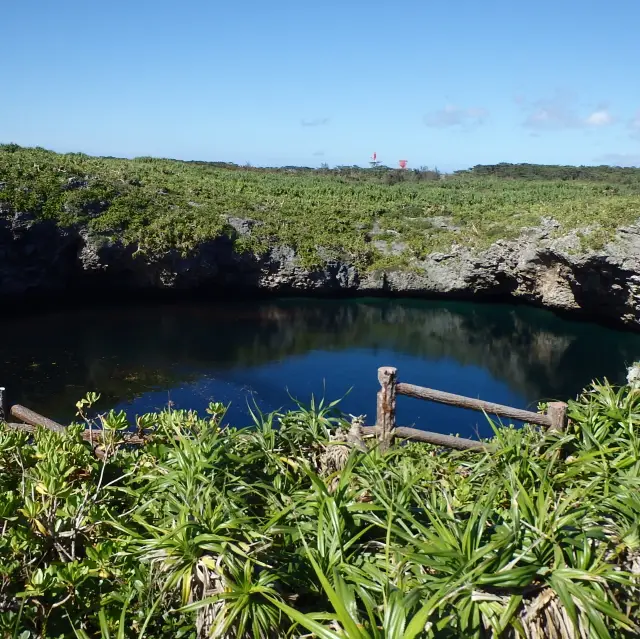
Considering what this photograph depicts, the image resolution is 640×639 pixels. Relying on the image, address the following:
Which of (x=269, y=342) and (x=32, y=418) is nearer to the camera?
(x=32, y=418)

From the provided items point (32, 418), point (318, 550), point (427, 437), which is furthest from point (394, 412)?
point (32, 418)

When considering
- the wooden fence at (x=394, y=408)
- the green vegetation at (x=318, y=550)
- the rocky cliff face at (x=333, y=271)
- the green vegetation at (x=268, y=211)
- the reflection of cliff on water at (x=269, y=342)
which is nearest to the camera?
the green vegetation at (x=318, y=550)

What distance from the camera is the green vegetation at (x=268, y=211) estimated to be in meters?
24.8

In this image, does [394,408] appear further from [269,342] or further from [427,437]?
[269,342]

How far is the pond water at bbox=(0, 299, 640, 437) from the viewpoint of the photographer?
16406 mm

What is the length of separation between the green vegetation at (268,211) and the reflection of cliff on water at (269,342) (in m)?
2.86

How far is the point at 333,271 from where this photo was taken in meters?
28.2

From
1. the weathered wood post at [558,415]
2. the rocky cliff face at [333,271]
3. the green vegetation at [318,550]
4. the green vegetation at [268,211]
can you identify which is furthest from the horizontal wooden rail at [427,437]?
the green vegetation at [268,211]

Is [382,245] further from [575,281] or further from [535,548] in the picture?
[535,548]

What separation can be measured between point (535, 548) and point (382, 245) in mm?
26691

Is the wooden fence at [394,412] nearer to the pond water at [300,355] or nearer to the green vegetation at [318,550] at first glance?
the green vegetation at [318,550]

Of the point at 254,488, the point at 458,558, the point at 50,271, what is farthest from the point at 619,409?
the point at 50,271

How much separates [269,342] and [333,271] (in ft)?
24.1

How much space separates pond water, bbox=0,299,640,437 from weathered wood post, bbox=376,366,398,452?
6.97m
